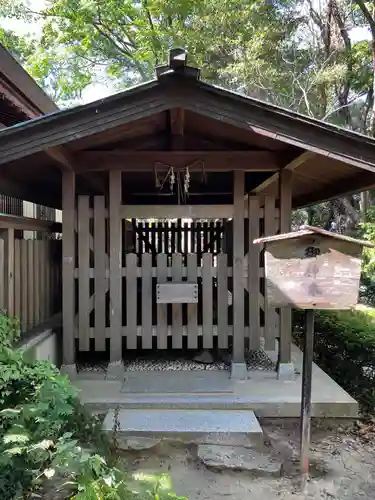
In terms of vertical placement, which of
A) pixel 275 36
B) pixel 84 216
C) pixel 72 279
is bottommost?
pixel 72 279

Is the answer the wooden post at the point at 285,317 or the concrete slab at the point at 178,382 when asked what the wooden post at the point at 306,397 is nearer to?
the concrete slab at the point at 178,382

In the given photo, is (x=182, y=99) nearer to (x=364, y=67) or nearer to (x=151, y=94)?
(x=151, y=94)

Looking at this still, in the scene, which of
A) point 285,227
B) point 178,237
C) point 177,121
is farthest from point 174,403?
point 178,237

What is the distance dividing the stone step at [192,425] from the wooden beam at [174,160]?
2534 millimetres

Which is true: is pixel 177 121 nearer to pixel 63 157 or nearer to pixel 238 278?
pixel 63 157

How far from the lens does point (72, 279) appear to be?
15.4 feet

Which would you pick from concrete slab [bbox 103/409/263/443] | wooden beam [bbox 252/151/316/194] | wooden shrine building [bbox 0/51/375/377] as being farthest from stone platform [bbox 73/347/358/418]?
wooden beam [bbox 252/151/316/194]

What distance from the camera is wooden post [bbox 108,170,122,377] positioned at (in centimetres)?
470

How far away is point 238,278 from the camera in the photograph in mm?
4785

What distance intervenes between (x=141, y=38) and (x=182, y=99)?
15.3 metres

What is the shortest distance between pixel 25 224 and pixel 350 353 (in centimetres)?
405

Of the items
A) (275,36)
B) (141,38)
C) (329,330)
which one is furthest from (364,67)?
(329,330)

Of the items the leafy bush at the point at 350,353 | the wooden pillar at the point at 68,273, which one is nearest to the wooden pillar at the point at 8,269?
the wooden pillar at the point at 68,273

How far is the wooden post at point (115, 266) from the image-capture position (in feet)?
15.4
